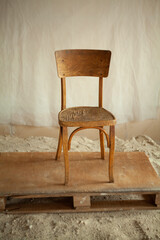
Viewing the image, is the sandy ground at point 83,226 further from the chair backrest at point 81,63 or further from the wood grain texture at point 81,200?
the chair backrest at point 81,63

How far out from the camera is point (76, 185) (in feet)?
6.49

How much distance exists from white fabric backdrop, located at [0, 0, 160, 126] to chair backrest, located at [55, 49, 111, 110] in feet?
2.41

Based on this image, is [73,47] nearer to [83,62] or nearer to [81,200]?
[83,62]

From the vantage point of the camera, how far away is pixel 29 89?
9.90 ft

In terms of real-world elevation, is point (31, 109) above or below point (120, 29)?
below

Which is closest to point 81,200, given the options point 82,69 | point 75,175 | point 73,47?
point 75,175

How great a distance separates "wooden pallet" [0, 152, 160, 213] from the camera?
6.33 ft

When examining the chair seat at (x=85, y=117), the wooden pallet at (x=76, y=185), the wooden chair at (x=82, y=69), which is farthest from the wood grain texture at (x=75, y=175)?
the chair seat at (x=85, y=117)

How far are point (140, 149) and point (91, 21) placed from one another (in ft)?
4.94

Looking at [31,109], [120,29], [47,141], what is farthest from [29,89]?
[120,29]

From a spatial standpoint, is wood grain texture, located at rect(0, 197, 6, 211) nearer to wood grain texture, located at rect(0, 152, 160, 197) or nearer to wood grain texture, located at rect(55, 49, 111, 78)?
wood grain texture, located at rect(0, 152, 160, 197)

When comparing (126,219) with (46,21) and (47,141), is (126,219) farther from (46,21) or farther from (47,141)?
(46,21)

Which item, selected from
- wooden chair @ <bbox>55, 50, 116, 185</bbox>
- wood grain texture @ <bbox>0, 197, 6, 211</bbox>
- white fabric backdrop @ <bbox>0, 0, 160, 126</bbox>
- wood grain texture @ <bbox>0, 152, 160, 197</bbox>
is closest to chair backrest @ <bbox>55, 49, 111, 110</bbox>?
wooden chair @ <bbox>55, 50, 116, 185</bbox>

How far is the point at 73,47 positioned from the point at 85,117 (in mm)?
1215
